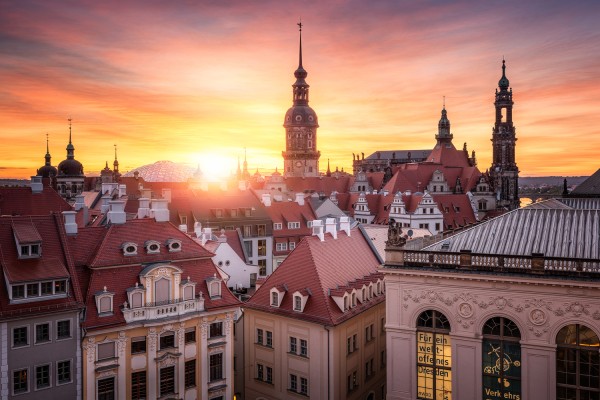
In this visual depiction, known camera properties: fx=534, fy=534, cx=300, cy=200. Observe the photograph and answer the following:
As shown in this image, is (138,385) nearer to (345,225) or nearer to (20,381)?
(20,381)

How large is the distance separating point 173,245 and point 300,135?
116 m

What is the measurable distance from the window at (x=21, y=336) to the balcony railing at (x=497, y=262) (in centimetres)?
1836

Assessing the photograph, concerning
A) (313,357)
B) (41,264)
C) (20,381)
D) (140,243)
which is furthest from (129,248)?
(313,357)

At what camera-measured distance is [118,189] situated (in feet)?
227

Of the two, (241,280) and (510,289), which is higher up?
(510,289)

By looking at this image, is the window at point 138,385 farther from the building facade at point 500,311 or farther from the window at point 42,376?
the building facade at point 500,311

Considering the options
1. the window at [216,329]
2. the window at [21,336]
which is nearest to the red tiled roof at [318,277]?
the window at [216,329]

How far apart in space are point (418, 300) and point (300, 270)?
10457 millimetres

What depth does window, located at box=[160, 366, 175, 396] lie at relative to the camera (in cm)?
3020

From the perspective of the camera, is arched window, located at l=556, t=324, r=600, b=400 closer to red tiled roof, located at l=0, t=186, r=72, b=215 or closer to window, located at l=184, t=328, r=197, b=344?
window, located at l=184, t=328, r=197, b=344

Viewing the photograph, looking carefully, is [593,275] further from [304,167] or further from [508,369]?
[304,167]

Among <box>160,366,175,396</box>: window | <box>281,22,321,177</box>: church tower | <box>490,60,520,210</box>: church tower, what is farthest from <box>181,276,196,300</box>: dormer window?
<box>281,22,321,177</box>: church tower

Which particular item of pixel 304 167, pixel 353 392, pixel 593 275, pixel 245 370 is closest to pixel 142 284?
pixel 245 370

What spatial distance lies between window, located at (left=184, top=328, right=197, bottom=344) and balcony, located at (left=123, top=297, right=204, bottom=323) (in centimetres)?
114
